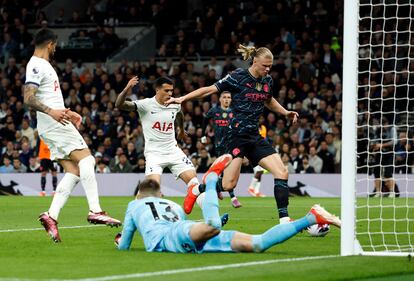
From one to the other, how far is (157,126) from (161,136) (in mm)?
162

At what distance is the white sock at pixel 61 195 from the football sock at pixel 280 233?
9.81 ft

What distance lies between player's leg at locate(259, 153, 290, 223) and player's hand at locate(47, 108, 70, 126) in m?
2.83

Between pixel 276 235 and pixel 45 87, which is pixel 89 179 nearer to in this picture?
pixel 45 87

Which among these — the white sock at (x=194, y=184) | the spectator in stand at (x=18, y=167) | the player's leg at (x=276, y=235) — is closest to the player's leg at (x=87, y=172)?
the white sock at (x=194, y=184)

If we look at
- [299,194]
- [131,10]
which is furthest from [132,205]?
[131,10]

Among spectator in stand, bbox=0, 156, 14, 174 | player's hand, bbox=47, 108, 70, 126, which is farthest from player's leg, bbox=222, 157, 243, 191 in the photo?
spectator in stand, bbox=0, 156, 14, 174

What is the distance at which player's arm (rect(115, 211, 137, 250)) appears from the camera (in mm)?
10008

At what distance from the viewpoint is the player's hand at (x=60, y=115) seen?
37.9ft

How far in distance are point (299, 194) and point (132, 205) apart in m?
17.1

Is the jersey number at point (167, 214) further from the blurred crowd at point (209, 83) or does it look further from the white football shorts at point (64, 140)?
the blurred crowd at point (209, 83)

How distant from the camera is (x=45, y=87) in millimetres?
12172

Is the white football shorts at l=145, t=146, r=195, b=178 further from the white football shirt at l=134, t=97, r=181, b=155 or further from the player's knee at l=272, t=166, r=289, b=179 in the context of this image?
the player's knee at l=272, t=166, r=289, b=179

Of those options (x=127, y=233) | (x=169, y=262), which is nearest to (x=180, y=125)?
(x=127, y=233)

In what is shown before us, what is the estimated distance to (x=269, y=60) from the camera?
13.1 meters
